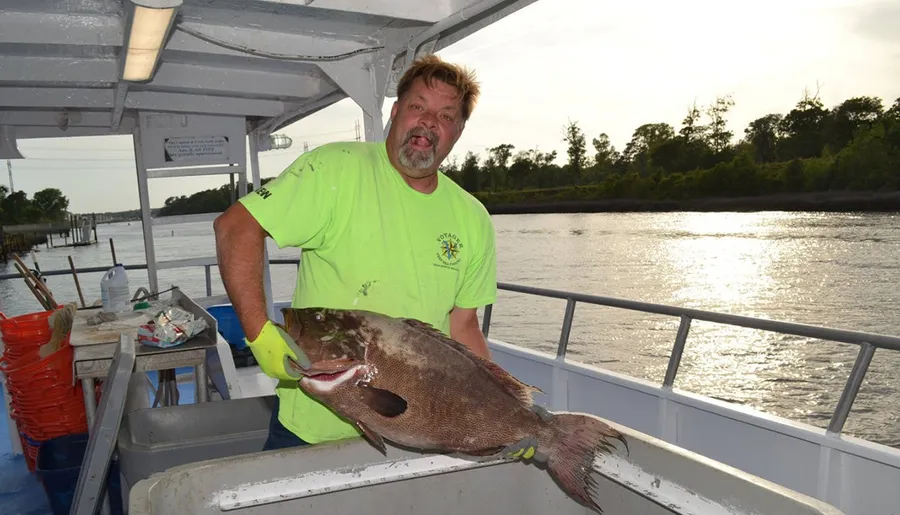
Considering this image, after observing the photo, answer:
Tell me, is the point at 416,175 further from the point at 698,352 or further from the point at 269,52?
the point at 698,352

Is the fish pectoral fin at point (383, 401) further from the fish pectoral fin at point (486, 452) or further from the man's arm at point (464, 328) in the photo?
the man's arm at point (464, 328)

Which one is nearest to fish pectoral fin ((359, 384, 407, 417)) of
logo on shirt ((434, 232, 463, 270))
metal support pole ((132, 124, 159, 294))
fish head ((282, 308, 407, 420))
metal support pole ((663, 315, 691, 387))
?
fish head ((282, 308, 407, 420))

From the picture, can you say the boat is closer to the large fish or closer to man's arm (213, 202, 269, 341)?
the large fish

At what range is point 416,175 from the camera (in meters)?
2.21

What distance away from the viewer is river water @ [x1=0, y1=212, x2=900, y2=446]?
A: 919 inches

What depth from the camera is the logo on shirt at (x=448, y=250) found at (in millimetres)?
2189

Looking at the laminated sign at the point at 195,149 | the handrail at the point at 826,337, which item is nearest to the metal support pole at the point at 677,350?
the handrail at the point at 826,337

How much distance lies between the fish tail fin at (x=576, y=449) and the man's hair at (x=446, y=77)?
3.87 ft

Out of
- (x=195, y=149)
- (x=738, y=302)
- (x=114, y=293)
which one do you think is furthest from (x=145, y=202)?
(x=738, y=302)

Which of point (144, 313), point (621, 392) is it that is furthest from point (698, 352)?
point (144, 313)

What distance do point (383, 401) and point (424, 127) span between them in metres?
0.98

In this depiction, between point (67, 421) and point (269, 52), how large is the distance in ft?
9.45

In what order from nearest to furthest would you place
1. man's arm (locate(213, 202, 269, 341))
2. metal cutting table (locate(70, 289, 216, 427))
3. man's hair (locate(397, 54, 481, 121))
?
man's arm (locate(213, 202, 269, 341)) → man's hair (locate(397, 54, 481, 121)) → metal cutting table (locate(70, 289, 216, 427))

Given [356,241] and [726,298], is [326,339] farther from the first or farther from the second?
[726,298]
